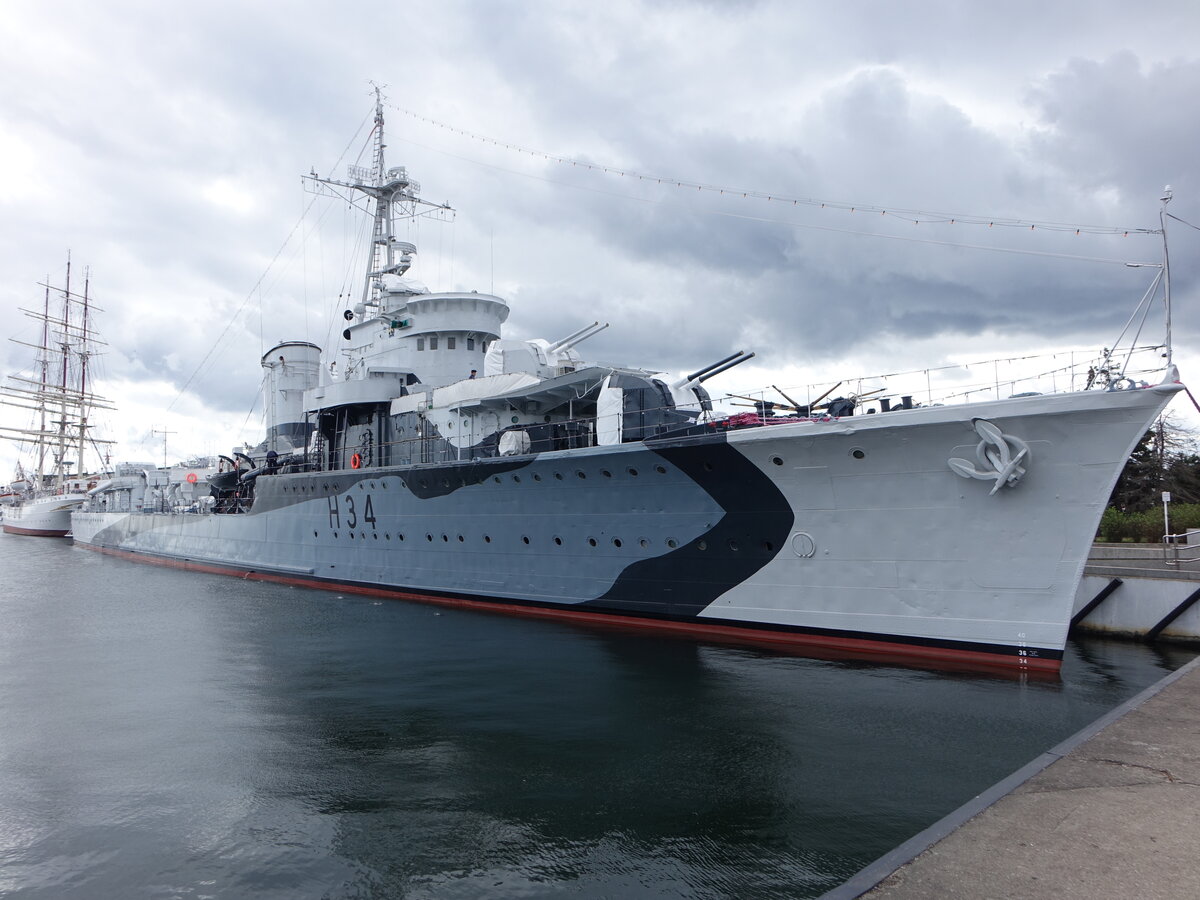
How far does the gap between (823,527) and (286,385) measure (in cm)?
2313

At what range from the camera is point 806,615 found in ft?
36.7

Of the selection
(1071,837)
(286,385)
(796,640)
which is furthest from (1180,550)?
(286,385)

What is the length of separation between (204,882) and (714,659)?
7.54 m

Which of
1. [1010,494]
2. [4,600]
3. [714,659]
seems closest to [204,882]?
[714,659]

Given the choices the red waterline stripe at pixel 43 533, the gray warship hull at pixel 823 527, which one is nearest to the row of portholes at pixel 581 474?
the gray warship hull at pixel 823 527

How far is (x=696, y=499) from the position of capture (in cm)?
1173

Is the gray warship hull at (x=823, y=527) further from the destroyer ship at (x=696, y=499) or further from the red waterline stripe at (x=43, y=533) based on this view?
the red waterline stripe at (x=43, y=533)

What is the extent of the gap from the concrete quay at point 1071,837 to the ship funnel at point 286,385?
85.9 feet

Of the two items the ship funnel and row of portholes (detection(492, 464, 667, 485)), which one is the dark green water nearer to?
row of portholes (detection(492, 464, 667, 485))

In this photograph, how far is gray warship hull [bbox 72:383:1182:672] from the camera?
9.45 metres

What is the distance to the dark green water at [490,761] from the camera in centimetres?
527

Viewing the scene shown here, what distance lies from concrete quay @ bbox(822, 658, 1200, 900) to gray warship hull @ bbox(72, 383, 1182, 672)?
443 centimetres

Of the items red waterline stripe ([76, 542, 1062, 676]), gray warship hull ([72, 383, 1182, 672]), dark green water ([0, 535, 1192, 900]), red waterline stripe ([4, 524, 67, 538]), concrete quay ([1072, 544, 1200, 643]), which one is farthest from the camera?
red waterline stripe ([4, 524, 67, 538])

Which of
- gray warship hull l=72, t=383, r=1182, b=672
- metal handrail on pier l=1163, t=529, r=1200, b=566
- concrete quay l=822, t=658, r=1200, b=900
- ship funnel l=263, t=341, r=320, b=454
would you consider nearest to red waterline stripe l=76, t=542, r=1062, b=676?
gray warship hull l=72, t=383, r=1182, b=672
